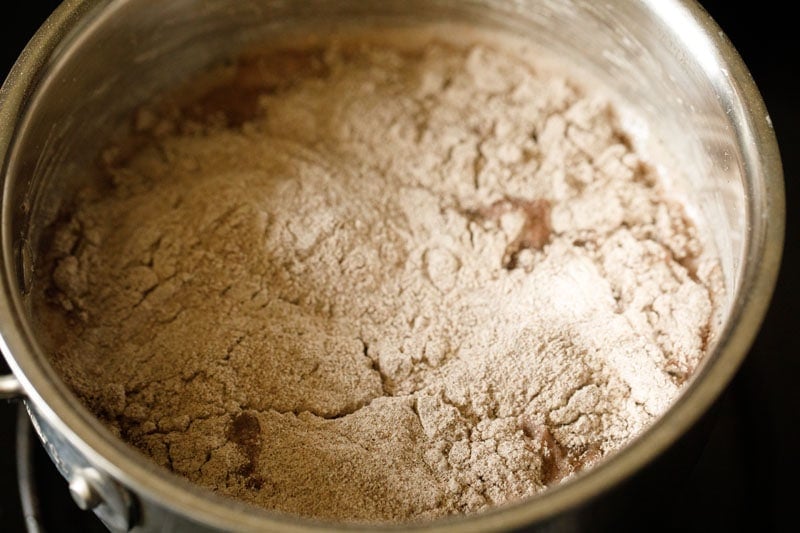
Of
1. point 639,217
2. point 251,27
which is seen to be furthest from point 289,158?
point 639,217

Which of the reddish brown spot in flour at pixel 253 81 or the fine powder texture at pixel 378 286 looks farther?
the reddish brown spot in flour at pixel 253 81

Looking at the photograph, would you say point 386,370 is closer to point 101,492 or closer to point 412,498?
point 412,498

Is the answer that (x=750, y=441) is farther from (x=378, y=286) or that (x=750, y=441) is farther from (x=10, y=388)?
(x=10, y=388)

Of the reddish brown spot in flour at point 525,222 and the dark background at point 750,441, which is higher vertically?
the reddish brown spot in flour at point 525,222

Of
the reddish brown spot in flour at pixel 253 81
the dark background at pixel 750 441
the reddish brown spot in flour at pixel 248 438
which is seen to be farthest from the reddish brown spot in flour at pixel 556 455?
the reddish brown spot in flour at pixel 253 81

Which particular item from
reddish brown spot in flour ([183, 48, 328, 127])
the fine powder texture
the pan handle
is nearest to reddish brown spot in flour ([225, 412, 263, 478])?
the fine powder texture

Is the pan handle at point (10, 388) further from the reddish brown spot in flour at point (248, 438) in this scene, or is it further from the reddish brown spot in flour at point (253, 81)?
the reddish brown spot in flour at point (253, 81)

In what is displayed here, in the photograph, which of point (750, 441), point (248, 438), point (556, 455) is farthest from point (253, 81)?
point (750, 441)

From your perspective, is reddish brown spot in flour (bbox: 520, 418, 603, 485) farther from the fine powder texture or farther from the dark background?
the dark background
